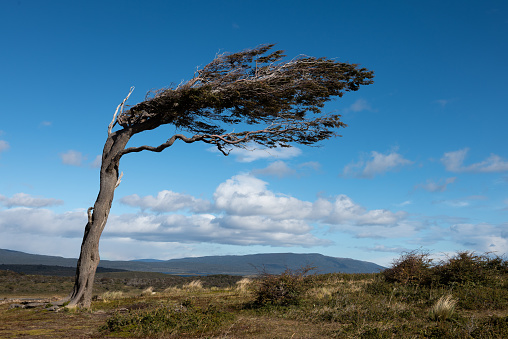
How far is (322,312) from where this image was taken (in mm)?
11578

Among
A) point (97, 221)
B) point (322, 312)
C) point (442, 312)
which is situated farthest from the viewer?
point (97, 221)

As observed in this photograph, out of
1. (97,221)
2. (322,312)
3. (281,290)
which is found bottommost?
(322,312)

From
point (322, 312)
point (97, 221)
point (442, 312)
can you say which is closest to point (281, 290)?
point (322, 312)

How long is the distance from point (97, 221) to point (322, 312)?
1025cm

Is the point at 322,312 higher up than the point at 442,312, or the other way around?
the point at 442,312

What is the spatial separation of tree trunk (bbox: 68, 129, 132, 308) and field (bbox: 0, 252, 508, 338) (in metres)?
0.93

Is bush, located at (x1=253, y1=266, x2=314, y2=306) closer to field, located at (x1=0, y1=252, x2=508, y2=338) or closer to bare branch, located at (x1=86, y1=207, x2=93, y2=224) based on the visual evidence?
field, located at (x1=0, y1=252, x2=508, y2=338)

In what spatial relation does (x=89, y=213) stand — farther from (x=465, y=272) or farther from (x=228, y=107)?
(x=465, y=272)

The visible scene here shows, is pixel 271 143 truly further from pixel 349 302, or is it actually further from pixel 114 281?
pixel 114 281

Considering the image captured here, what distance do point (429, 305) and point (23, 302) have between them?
16494 mm

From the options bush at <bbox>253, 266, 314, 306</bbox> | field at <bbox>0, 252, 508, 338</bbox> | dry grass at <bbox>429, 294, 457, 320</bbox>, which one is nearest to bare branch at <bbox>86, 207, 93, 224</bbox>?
field at <bbox>0, 252, 508, 338</bbox>

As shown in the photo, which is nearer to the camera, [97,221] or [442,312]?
[442,312]

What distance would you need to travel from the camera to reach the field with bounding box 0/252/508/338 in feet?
29.9

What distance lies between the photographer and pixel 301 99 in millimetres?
18328
